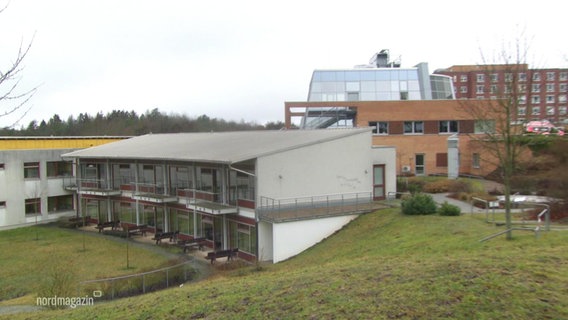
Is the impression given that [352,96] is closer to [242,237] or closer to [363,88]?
[363,88]

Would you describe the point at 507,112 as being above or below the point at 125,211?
above

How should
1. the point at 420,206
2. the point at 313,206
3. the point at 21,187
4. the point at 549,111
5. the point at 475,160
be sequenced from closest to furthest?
the point at 549,111, the point at 420,206, the point at 313,206, the point at 21,187, the point at 475,160

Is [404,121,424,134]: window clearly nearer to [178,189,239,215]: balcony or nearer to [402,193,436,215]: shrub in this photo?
[402,193,436,215]: shrub

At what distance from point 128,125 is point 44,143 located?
48.0 metres

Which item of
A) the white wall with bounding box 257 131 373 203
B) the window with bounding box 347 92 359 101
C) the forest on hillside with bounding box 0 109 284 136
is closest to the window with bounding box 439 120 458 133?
the window with bounding box 347 92 359 101

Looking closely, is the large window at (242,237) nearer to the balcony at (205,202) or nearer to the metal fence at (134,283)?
the balcony at (205,202)

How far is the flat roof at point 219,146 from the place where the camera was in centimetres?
2308

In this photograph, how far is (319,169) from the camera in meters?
23.6

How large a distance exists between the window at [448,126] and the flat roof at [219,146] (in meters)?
18.0

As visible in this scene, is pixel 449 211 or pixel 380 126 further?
pixel 380 126

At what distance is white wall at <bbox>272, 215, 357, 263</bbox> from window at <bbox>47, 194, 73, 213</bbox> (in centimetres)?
2480

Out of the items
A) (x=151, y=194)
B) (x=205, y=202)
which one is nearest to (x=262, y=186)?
(x=205, y=202)

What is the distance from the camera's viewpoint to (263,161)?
21.8 metres

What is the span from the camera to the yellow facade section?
1528 inches
